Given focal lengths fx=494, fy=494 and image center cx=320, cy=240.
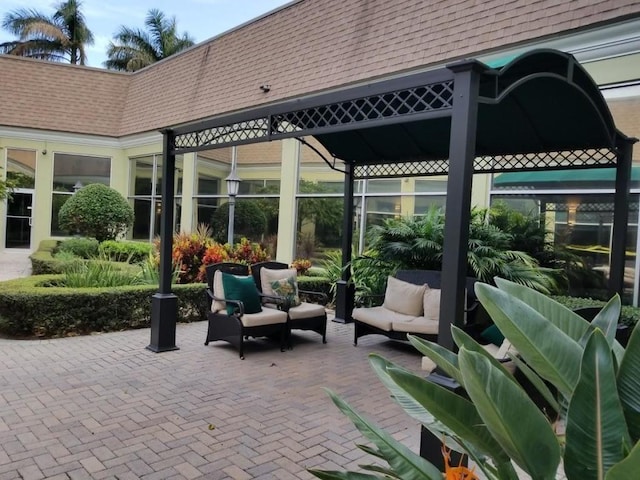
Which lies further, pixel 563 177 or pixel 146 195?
pixel 146 195

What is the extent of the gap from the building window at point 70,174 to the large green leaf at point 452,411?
58.1 ft

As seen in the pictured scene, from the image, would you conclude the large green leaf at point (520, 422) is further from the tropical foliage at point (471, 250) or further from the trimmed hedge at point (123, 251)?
the trimmed hedge at point (123, 251)

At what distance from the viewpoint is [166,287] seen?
5973mm

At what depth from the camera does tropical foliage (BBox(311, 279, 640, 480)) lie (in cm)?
90

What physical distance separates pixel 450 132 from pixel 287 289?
3.09 meters

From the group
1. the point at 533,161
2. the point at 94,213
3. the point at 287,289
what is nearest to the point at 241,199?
the point at 94,213

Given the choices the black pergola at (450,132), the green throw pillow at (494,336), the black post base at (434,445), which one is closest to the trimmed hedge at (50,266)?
the black pergola at (450,132)

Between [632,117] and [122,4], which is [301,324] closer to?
[632,117]

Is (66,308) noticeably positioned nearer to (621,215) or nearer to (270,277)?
(270,277)

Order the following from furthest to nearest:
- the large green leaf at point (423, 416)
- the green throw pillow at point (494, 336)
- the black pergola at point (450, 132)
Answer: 1. the green throw pillow at point (494, 336)
2. the black pergola at point (450, 132)
3. the large green leaf at point (423, 416)

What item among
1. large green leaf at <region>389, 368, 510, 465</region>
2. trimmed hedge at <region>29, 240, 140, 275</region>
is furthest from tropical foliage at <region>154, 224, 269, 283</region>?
large green leaf at <region>389, 368, 510, 465</region>

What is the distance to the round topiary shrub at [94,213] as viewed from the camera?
1330 centimetres

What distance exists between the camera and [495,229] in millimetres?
7309

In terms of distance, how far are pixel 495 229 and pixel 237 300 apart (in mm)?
3932
